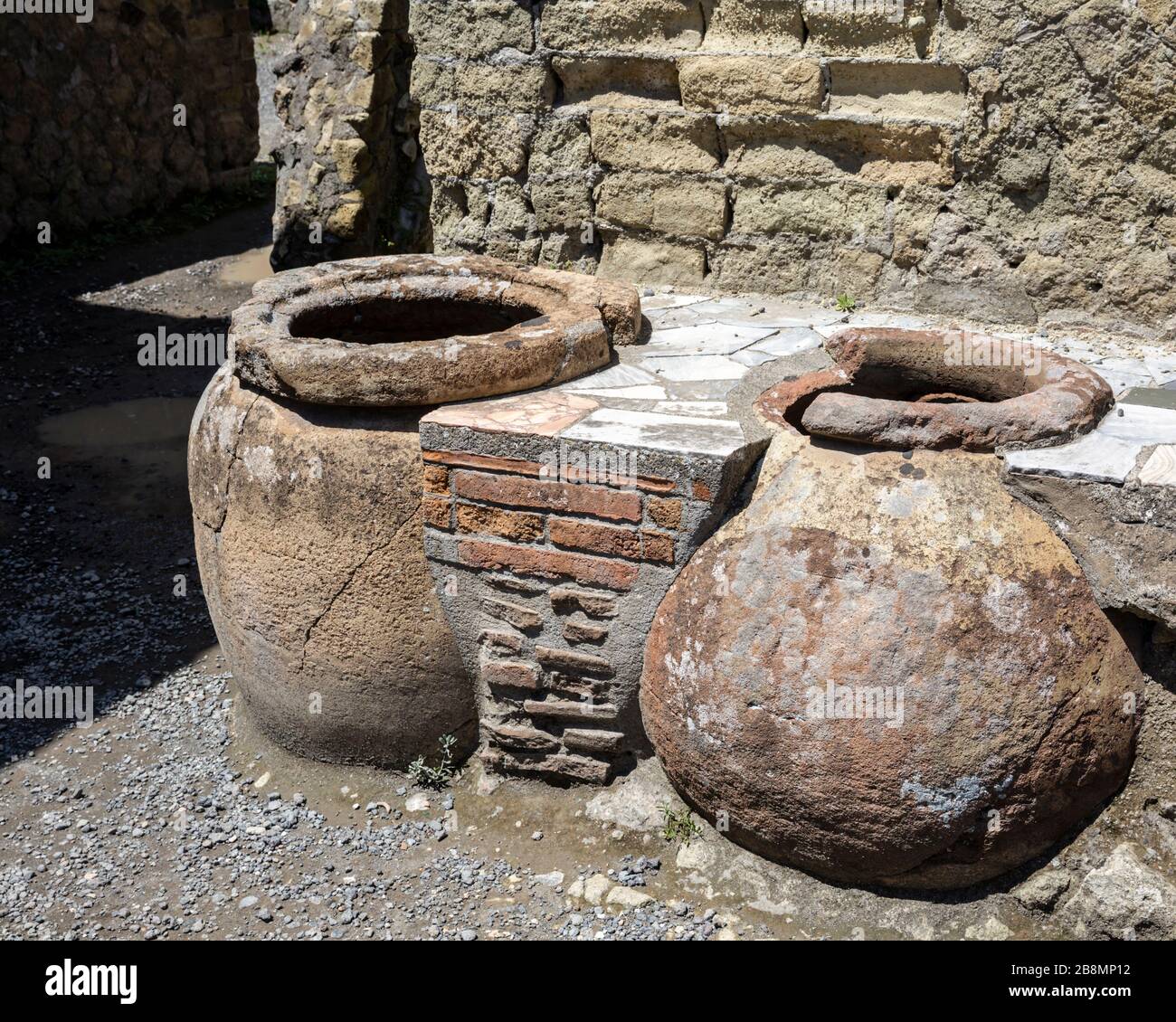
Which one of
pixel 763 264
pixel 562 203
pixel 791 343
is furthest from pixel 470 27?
pixel 791 343

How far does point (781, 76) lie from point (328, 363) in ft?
6.80

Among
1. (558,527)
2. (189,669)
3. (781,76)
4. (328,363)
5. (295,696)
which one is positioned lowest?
(189,669)

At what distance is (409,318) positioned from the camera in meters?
4.09

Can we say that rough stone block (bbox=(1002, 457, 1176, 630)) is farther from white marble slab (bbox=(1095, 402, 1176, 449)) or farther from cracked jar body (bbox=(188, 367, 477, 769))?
cracked jar body (bbox=(188, 367, 477, 769))

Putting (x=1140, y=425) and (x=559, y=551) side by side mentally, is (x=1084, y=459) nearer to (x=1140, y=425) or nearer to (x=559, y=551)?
(x=1140, y=425)

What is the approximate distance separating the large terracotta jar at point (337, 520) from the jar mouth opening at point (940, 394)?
0.70 meters

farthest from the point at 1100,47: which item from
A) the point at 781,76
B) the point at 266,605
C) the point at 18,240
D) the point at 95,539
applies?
the point at 18,240

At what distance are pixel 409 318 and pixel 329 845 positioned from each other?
5.70 ft

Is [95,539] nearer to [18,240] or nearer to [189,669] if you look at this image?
[189,669]

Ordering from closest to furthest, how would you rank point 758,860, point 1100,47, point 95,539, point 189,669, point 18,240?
point 758,860 → point 1100,47 → point 189,669 → point 95,539 → point 18,240

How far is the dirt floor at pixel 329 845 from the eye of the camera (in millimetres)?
2812

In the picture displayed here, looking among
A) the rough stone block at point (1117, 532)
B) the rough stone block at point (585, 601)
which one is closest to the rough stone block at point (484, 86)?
the rough stone block at point (585, 601)

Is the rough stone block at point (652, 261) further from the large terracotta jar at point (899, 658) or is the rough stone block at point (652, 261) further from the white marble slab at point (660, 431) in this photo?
the large terracotta jar at point (899, 658)

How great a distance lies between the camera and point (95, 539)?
5.04 meters
